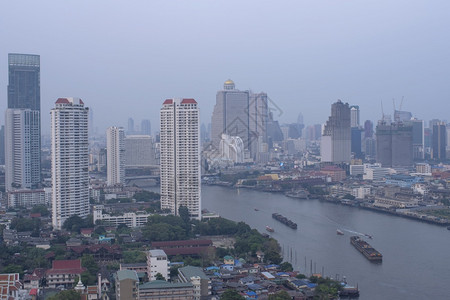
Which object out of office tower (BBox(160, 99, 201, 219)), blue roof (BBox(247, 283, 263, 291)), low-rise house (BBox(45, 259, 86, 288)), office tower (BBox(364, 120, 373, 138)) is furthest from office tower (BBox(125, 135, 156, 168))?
blue roof (BBox(247, 283, 263, 291))

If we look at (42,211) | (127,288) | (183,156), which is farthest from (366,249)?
(42,211)

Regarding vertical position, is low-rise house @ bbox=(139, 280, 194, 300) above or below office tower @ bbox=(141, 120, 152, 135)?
below

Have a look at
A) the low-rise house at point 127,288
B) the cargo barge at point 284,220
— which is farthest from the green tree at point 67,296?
the cargo barge at point 284,220

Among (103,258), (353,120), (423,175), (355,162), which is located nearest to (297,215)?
(103,258)

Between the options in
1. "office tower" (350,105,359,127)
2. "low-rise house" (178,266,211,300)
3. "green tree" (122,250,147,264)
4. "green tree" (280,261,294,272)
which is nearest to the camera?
"low-rise house" (178,266,211,300)

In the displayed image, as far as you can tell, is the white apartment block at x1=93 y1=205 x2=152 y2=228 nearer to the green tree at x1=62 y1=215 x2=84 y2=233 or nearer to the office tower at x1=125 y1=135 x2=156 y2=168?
the green tree at x1=62 y1=215 x2=84 y2=233

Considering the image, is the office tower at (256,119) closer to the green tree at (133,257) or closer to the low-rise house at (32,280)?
the green tree at (133,257)

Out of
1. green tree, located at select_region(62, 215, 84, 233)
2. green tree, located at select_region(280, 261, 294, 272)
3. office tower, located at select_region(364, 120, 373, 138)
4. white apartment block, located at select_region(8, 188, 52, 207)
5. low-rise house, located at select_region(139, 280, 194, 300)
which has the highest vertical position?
office tower, located at select_region(364, 120, 373, 138)
